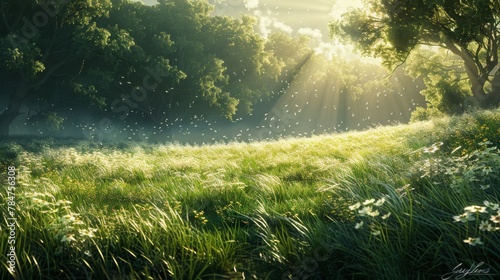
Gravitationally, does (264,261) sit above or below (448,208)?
below

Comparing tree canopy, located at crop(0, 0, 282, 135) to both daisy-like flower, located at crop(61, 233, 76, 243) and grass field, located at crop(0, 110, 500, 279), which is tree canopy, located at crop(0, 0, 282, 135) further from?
daisy-like flower, located at crop(61, 233, 76, 243)

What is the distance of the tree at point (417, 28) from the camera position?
57.4ft

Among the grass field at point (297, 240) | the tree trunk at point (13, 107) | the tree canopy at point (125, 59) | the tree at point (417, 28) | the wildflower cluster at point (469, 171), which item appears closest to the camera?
the grass field at point (297, 240)

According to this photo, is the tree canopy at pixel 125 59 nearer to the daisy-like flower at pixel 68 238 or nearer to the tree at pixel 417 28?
the tree at pixel 417 28

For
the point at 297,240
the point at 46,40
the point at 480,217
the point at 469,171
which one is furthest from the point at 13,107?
the point at 480,217

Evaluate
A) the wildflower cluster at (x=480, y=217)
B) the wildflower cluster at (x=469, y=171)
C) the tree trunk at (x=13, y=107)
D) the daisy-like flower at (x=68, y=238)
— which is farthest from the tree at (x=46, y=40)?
the wildflower cluster at (x=480, y=217)

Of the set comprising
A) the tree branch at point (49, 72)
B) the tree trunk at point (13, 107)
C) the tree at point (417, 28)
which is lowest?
the tree trunk at point (13, 107)

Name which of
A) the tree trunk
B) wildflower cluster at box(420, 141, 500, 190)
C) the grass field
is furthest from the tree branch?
wildflower cluster at box(420, 141, 500, 190)

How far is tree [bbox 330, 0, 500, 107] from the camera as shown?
17.5 m

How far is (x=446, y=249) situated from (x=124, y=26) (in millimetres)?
27692

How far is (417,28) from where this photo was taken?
1772 cm

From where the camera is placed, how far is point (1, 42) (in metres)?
18.1

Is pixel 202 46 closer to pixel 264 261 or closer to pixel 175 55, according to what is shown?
pixel 175 55

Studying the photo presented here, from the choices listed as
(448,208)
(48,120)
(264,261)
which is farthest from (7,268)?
(48,120)
